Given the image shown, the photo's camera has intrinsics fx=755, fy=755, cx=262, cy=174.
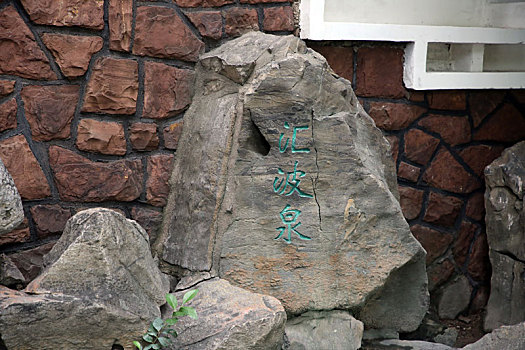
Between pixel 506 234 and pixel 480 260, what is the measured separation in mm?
474

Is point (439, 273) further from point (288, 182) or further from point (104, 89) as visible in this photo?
point (104, 89)

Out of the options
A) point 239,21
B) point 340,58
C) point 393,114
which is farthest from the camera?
point 393,114

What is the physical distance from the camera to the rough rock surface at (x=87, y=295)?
104 inches

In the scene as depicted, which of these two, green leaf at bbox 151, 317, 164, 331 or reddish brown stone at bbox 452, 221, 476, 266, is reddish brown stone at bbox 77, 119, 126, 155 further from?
reddish brown stone at bbox 452, 221, 476, 266

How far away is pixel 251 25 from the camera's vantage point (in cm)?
398

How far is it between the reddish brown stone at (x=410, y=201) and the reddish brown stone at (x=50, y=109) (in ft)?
6.96

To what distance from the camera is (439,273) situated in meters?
4.89

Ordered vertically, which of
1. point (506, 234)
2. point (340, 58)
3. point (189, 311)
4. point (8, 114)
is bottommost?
point (506, 234)

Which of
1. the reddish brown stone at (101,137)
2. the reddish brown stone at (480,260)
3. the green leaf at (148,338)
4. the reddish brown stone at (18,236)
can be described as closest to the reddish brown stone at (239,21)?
the reddish brown stone at (101,137)

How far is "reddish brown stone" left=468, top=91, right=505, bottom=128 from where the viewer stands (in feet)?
15.7

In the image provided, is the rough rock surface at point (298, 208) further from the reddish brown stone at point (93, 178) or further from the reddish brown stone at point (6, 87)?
the reddish brown stone at point (6, 87)

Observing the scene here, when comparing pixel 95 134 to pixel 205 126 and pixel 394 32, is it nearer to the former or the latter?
pixel 205 126

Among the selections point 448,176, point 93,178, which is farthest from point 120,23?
point 448,176

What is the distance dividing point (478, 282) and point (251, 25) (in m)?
2.37
